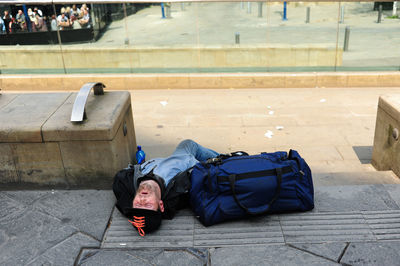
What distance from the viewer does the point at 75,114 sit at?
11.8ft

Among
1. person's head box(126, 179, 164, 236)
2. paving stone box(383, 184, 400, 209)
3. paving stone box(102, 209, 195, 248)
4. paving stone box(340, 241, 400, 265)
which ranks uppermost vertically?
person's head box(126, 179, 164, 236)

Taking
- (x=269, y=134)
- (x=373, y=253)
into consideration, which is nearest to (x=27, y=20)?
(x=269, y=134)

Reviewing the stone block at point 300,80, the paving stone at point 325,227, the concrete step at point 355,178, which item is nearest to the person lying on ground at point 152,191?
the paving stone at point 325,227

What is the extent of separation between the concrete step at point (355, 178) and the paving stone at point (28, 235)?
110 inches

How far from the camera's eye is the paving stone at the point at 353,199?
349 cm

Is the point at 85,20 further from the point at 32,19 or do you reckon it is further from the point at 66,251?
the point at 66,251

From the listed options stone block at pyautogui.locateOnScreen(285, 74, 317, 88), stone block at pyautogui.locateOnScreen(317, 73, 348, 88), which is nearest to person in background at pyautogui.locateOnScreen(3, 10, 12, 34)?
stone block at pyautogui.locateOnScreen(285, 74, 317, 88)

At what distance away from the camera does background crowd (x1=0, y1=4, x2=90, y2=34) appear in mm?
8922

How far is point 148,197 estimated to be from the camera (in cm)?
321

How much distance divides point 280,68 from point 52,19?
5.26 metres

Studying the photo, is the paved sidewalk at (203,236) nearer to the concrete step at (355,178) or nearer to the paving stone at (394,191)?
the paving stone at (394,191)

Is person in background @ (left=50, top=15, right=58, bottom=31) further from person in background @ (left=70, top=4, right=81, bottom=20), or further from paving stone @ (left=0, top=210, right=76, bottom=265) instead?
paving stone @ (left=0, top=210, right=76, bottom=265)

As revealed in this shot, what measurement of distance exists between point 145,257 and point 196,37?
6926mm

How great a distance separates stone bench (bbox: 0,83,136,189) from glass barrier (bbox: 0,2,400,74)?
17.6 ft
